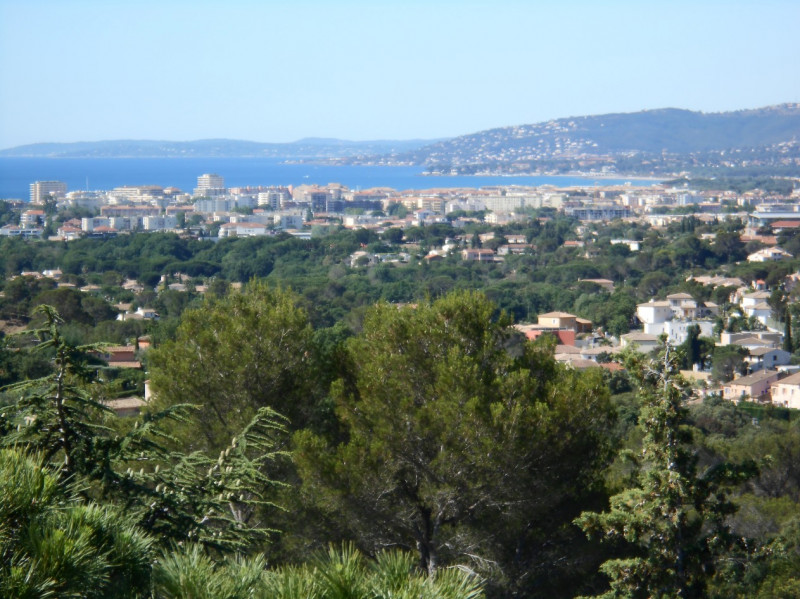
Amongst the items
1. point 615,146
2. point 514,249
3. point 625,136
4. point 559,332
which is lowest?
point 514,249

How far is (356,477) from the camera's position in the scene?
532cm

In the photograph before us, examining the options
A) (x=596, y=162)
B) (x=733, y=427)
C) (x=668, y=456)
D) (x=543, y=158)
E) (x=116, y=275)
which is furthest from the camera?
(x=543, y=158)

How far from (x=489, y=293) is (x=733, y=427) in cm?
1547

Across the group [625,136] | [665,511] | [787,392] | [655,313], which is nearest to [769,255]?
[655,313]

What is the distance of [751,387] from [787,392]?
630mm

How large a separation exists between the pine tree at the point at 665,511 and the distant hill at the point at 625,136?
499 ft

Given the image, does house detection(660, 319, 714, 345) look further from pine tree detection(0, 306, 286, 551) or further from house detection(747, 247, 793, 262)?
pine tree detection(0, 306, 286, 551)

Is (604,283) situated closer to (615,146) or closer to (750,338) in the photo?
(750,338)

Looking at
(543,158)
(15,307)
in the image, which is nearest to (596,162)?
(543,158)

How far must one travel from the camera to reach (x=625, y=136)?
545 feet

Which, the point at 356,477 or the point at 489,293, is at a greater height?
the point at 356,477

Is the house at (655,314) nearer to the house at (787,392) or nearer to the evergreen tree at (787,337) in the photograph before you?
the evergreen tree at (787,337)

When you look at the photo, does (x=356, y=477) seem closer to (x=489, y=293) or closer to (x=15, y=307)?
(x=15, y=307)

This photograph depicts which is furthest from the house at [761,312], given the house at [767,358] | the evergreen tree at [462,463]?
the evergreen tree at [462,463]
